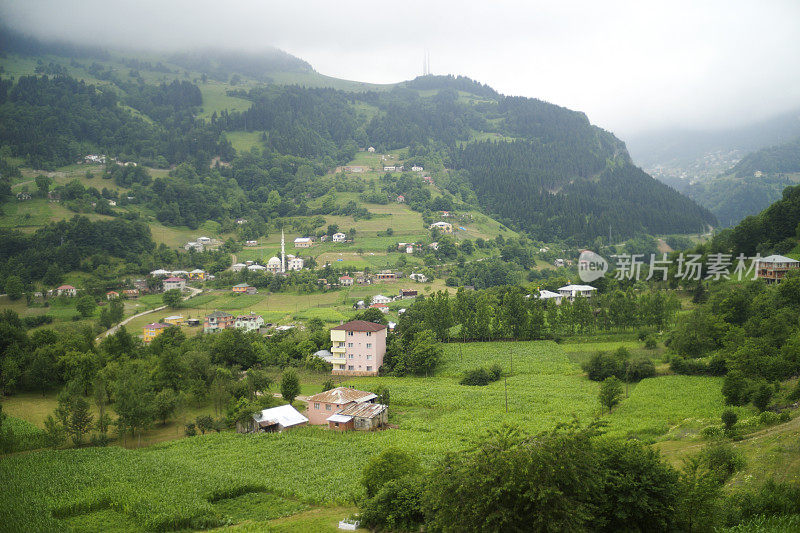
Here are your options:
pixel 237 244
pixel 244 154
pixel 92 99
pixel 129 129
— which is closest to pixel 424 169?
pixel 244 154

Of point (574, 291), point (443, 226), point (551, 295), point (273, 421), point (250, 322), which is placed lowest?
point (273, 421)

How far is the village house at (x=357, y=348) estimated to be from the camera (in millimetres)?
33094

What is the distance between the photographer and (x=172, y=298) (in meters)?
48.2

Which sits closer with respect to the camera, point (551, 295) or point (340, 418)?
point (340, 418)

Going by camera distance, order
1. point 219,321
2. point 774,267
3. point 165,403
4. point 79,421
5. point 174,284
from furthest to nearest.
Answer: point 174,284 → point 219,321 → point 774,267 → point 165,403 → point 79,421

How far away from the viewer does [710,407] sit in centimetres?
2048

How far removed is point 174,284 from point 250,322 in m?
17.2

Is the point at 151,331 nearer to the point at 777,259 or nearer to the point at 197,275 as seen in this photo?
the point at 197,275

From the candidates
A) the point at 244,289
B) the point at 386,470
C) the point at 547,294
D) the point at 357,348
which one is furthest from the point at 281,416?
the point at 244,289

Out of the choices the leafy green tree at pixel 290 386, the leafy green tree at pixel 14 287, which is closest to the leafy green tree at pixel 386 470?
the leafy green tree at pixel 290 386

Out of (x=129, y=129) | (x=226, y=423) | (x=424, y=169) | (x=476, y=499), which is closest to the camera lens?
(x=476, y=499)

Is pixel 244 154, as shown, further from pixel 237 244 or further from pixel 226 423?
pixel 226 423

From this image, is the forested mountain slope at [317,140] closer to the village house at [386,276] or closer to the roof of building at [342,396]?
the village house at [386,276]

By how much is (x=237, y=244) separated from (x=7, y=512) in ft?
195
